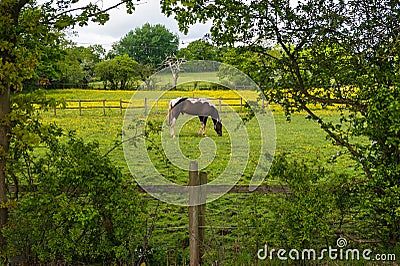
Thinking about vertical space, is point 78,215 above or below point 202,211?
above

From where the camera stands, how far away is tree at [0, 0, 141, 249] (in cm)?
425

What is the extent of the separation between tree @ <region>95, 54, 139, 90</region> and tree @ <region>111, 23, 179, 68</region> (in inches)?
33.6

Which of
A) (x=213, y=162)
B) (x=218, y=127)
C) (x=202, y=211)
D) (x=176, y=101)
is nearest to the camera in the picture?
(x=202, y=211)

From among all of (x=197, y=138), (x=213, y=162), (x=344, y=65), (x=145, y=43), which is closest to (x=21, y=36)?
(x=344, y=65)

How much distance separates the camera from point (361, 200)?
471 centimetres

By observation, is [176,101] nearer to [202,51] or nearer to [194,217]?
[202,51]

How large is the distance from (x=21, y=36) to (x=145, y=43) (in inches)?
1004

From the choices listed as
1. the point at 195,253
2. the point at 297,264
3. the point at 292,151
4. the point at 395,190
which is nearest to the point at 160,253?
the point at 195,253

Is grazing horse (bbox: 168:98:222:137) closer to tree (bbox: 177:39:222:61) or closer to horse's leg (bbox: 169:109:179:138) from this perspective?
horse's leg (bbox: 169:109:179:138)

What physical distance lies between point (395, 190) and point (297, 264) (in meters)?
1.14

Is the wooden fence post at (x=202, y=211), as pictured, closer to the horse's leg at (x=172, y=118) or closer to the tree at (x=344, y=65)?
the tree at (x=344, y=65)

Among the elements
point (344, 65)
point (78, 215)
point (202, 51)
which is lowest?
point (78, 215)

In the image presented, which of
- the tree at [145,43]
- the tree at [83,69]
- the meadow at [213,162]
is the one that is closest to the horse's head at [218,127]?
the meadow at [213,162]

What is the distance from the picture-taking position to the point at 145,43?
96.8 feet
